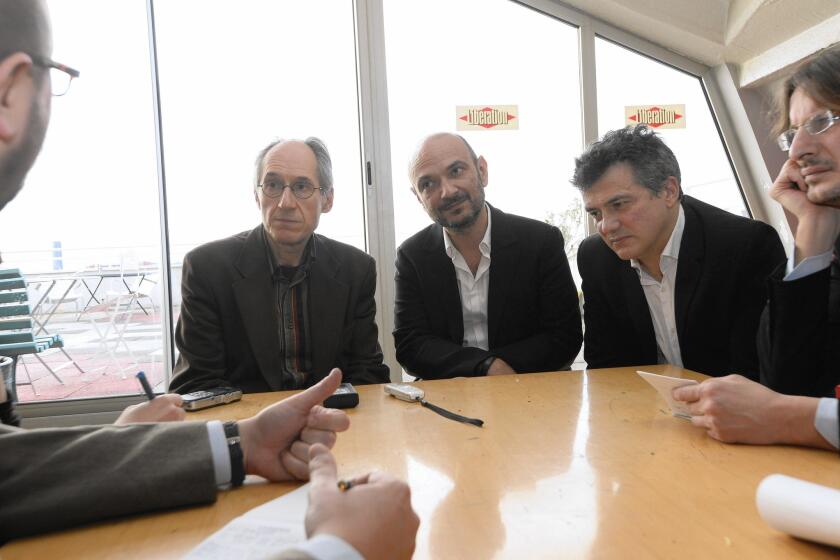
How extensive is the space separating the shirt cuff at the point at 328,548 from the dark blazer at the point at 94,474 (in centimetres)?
34

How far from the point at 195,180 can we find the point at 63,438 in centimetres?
237

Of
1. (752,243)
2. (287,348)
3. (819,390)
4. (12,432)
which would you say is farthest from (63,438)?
(752,243)

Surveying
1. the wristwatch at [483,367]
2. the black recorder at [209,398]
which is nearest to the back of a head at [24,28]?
the black recorder at [209,398]

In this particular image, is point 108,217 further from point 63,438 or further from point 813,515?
point 813,515

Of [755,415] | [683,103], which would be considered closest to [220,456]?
[755,415]

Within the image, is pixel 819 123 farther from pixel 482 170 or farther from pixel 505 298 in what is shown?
pixel 482 170

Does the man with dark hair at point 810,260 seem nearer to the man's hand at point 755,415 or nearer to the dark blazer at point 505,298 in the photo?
the man's hand at point 755,415

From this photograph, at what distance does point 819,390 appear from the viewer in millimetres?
1443

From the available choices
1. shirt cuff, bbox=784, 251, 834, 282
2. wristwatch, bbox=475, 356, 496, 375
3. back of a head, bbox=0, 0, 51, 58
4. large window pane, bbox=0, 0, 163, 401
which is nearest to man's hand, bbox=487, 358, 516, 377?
wristwatch, bbox=475, 356, 496, 375

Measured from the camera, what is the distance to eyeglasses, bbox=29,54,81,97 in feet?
2.42

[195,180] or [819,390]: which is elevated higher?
[195,180]

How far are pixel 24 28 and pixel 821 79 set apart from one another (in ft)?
5.88

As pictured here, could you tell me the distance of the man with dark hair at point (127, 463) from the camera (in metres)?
0.60

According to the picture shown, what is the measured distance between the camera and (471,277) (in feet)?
7.73
